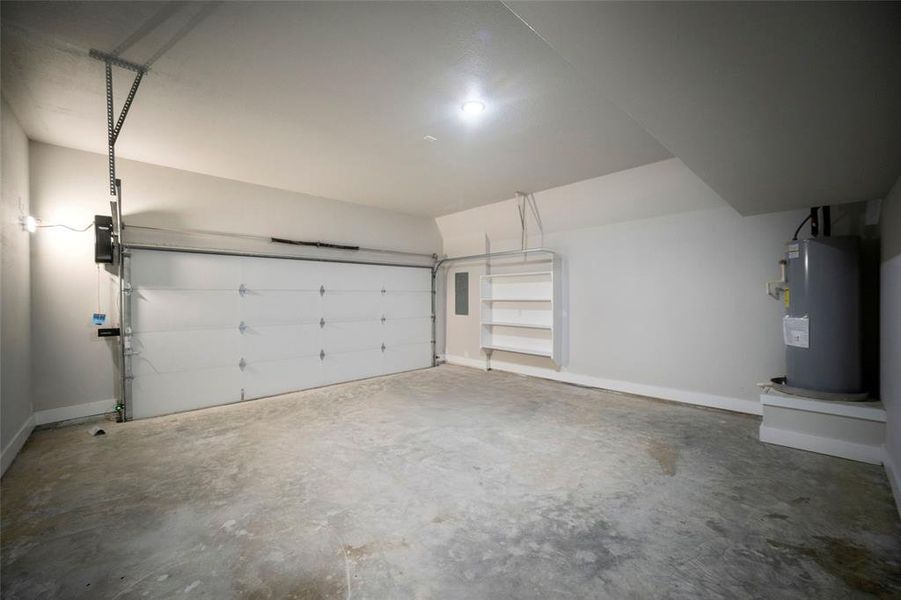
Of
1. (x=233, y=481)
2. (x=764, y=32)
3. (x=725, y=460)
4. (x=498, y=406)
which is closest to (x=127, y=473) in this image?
(x=233, y=481)

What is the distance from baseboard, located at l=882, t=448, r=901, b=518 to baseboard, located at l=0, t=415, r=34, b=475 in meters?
5.89

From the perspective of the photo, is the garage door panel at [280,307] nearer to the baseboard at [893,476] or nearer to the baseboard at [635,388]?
the baseboard at [635,388]

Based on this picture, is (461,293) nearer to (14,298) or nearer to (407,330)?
(407,330)

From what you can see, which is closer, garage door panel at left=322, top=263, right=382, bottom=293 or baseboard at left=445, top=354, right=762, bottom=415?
baseboard at left=445, top=354, right=762, bottom=415

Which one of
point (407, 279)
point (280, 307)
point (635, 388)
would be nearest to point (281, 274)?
point (280, 307)

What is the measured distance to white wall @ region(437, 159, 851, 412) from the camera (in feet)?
12.9

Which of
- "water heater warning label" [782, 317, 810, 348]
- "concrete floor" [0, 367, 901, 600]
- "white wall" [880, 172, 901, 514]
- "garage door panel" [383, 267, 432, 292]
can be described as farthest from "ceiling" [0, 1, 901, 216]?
"garage door panel" [383, 267, 432, 292]

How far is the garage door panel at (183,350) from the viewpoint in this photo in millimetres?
4055

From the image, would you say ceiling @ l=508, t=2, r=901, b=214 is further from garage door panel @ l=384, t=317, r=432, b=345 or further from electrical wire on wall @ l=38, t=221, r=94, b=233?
garage door panel @ l=384, t=317, r=432, b=345

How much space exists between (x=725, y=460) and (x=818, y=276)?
5.85 feet

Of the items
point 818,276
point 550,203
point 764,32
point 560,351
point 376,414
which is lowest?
point 376,414

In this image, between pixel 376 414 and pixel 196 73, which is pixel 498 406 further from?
pixel 196 73

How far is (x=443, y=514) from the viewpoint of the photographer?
7.14ft

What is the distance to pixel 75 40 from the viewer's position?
2.14 metres
